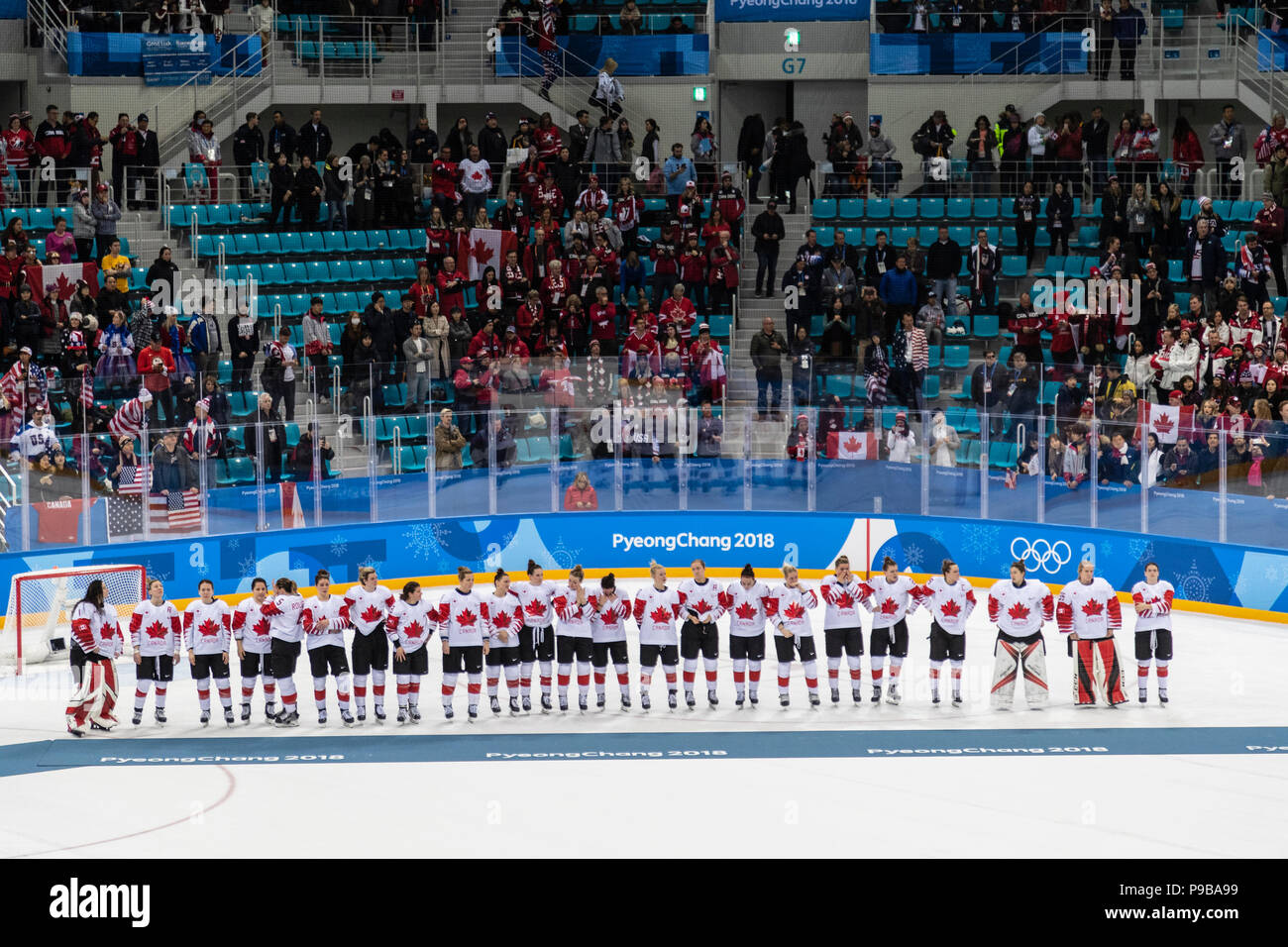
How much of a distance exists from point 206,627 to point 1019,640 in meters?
6.94

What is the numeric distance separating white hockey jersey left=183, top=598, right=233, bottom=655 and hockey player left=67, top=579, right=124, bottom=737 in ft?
1.92

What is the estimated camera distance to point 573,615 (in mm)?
16094

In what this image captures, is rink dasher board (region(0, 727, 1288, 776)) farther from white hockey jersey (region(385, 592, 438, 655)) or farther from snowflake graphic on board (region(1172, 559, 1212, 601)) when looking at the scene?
snowflake graphic on board (region(1172, 559, 1212, 601))

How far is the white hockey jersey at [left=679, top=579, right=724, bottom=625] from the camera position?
53.4ft

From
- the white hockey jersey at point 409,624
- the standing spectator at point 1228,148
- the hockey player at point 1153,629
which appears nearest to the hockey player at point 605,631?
the white hockey jersey at point 409,624

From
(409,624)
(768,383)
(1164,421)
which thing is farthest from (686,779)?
(1164,421)

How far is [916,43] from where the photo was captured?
28.2 m

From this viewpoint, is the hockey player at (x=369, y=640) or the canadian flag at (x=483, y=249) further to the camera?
the canadian flag at (x=483, y=249)

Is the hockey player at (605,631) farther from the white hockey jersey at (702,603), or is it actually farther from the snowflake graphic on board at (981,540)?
the snowflake graphic on board at (981,540)

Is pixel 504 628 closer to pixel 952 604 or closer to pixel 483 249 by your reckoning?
pixel 952 604

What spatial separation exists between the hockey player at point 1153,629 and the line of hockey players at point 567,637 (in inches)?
0.6

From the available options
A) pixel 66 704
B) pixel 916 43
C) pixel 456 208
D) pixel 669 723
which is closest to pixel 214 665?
pixel 66 704

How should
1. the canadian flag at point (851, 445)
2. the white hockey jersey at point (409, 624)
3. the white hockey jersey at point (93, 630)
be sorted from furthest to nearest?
the canadian flag at point (851, 445) → the white hockey jersey at point (409, 624) → the white hockey jersey at point (93, 630)

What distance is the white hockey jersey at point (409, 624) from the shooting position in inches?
619
